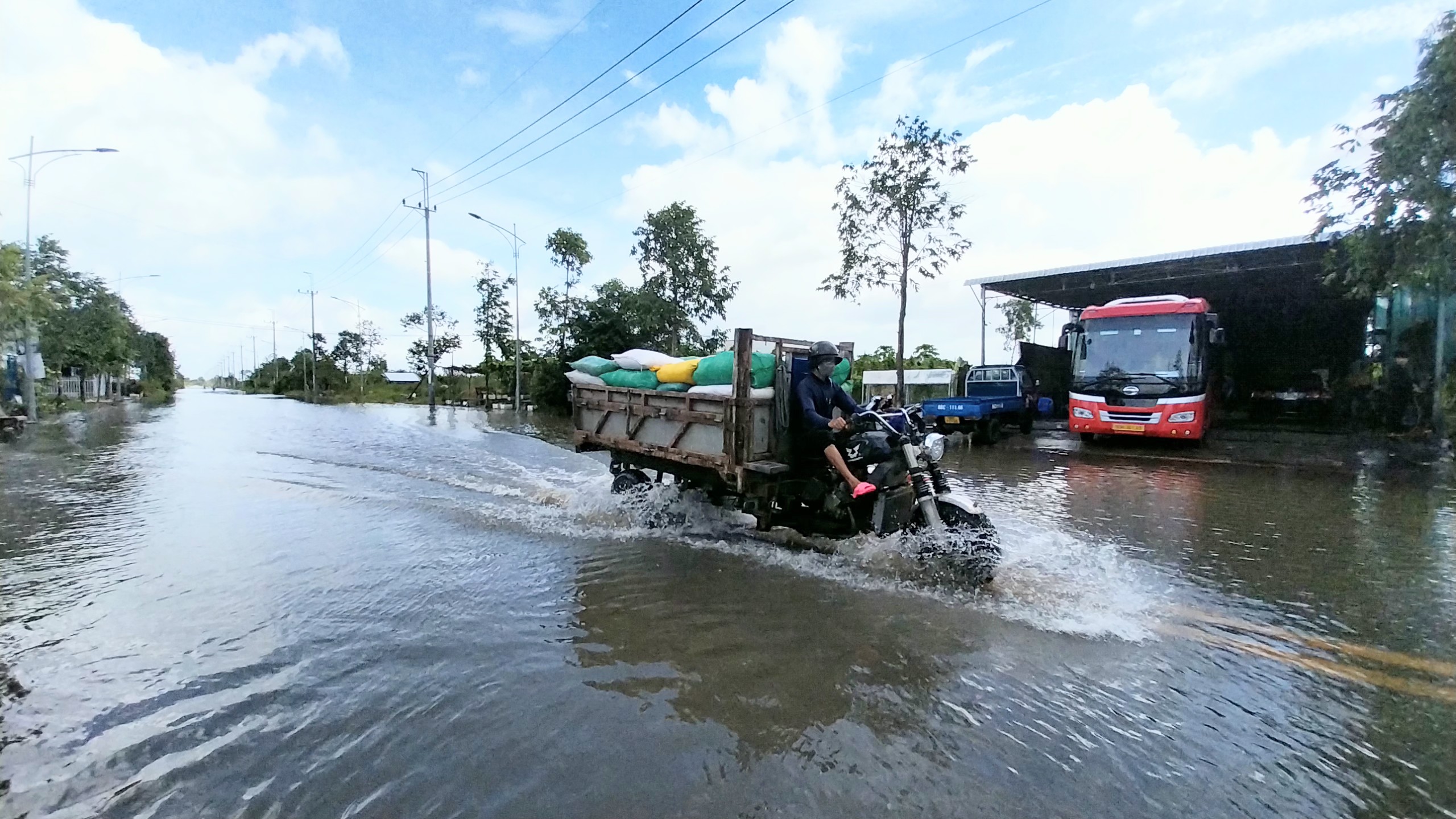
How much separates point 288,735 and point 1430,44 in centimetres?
1654

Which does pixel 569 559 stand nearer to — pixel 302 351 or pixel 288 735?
pixel 288 735

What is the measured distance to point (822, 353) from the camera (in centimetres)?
555

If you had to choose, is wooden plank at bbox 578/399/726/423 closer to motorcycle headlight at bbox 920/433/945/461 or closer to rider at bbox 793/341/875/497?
rider at bbox 793/341/875/497

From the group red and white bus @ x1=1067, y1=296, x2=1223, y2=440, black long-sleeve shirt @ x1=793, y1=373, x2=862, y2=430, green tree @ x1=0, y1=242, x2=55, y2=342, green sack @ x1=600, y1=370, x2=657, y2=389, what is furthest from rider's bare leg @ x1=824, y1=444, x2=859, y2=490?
green tree @ x1=0, y1=242, x2=55, y2=342

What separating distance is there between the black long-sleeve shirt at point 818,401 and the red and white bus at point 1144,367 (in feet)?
33.1

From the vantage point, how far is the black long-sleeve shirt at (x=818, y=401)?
5.45 metres

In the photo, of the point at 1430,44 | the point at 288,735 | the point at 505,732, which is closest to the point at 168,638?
the point at 288,735

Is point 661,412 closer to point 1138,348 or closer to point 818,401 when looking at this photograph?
point 818,401

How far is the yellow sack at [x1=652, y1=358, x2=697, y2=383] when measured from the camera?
6547mm

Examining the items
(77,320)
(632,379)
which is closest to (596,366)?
(632,379)

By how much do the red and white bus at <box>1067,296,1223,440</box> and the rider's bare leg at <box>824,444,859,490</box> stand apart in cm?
1045

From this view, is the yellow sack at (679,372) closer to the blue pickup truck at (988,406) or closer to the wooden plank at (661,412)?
the wooden plank at (661,412)

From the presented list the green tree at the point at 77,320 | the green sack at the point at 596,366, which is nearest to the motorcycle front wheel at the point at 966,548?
the green sack at the point at 596,366

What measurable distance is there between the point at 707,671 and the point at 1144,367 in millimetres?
13006
